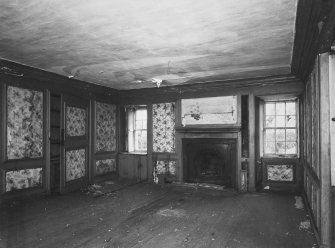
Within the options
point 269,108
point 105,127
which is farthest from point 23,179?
point 269,108

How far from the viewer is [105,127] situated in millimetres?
7457

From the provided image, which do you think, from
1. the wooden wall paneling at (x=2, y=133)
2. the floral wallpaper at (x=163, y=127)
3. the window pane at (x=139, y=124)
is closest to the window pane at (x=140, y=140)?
the window pane at (x=139, y=124)

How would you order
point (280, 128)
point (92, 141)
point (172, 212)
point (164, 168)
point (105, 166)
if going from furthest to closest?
point (105, 166), point (164, 168), point (92, 141), point (280, 128), point (172, 212)

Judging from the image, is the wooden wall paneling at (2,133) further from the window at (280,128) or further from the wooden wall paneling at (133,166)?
the window at (280,128)

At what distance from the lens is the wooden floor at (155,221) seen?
3.39m

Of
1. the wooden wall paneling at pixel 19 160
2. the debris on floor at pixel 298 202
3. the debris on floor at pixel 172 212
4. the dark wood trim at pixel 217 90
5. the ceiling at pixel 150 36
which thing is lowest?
the debris on floor at pixel 298 202

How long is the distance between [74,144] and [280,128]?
493cm

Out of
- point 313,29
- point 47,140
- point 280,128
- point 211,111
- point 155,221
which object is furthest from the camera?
point 211,111

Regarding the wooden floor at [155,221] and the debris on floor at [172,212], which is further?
the debris on floor at [172,212]

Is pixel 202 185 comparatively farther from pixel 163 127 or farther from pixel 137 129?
pixel 137 129

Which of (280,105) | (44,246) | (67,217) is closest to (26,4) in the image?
(44,246)

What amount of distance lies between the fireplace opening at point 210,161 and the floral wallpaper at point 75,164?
2.59 meters

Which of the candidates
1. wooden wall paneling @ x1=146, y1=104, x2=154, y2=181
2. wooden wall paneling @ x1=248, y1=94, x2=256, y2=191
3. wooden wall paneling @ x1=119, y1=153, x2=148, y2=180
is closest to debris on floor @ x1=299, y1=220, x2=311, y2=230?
wooden wall paneling @ x1=248, y1=94, x2=256, y2=191

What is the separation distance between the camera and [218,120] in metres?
6.58
